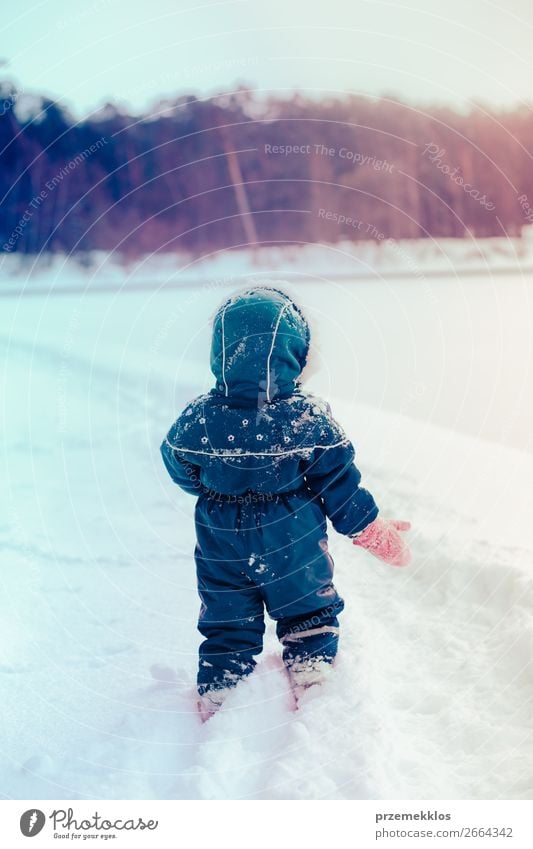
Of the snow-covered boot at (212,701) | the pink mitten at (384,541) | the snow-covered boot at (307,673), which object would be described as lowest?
the snow-covered boot at (212,701)

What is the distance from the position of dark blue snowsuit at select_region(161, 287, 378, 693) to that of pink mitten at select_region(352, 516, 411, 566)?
0.9 inches

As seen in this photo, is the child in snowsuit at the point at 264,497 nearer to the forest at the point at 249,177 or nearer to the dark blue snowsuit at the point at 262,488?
the dark blue snowsuit at the point at 262,488

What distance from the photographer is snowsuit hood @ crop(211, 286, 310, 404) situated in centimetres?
94

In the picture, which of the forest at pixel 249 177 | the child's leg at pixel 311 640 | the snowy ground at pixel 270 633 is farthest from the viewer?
the forest at pixel 249 177

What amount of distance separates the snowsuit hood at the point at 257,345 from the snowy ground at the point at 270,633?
9cm

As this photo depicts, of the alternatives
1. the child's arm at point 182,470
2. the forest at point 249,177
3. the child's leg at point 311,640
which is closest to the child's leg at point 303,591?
the child's leg at point 311,640

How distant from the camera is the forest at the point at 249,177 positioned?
8.07 feet

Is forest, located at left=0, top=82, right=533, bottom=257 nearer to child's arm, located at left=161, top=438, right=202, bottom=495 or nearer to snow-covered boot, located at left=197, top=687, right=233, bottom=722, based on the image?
child's arm, located at left=161, top=438, right=202, bottom=495

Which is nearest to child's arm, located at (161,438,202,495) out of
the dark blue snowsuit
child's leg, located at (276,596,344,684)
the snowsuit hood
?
the dark blue snowsuit

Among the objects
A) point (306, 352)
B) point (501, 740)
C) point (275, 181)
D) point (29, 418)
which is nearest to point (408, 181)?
point (275, 181)

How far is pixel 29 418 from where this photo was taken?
2293 mm

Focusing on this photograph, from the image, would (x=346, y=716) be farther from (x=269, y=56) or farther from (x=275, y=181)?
(x=275, y=181)
